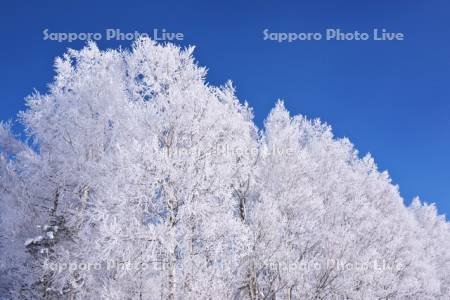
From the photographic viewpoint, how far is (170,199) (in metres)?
7.84

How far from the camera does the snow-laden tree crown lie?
7.68 m

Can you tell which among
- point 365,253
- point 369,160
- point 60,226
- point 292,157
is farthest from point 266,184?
point 369,160

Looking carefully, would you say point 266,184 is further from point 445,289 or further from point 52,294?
point 445,289

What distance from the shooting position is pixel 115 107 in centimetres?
1062

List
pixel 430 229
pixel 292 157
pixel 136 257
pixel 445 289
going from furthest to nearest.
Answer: pixel 430 229 → pixel 445 289 → pixel 292 157 → pixel 136 257

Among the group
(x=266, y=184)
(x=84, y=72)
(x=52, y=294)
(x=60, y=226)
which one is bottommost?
(x=52, y=294)

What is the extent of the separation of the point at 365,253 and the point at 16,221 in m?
10.8

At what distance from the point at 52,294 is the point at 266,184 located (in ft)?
21.0

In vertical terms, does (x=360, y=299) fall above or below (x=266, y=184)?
below

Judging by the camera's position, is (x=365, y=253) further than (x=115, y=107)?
Yes

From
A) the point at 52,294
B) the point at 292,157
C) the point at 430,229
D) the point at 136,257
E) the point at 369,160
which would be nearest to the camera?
the point at 136,257

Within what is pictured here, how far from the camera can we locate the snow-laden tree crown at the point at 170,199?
7.68m

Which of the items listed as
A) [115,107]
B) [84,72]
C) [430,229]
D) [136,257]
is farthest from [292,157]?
[430,229]

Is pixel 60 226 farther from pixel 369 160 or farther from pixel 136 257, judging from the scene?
pixel 369 160
